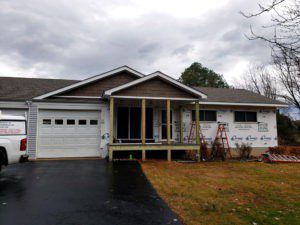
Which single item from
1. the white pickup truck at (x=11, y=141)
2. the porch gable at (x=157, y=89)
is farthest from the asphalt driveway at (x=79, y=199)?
the porch gable at (x=157, y=89)

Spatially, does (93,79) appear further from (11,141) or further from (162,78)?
(11,141)

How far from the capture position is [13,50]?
14555mm

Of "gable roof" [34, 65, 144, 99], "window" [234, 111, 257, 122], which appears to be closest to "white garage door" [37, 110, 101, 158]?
"gable roof" [34, 65, 144, 99]

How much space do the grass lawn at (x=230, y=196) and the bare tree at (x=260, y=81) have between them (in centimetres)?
2414

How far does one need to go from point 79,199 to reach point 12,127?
366cm

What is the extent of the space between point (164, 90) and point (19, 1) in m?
7.81

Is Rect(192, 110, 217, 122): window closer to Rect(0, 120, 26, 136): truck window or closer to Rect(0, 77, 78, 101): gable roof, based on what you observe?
Rect(0, 120, 26, 136): truck window

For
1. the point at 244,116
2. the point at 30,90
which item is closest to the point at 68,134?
the point at 30,90

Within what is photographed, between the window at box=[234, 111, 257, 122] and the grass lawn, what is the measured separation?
18.3ft

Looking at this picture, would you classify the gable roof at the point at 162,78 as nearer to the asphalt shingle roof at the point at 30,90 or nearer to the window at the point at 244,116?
the asphalt shingle roof at the point at 30,90

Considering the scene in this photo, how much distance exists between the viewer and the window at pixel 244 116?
1291 centimetres

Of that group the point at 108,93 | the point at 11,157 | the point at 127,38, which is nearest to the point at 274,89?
the point at 127,38

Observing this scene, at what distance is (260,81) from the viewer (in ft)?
97.3

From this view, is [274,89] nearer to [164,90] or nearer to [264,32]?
[164,90]
